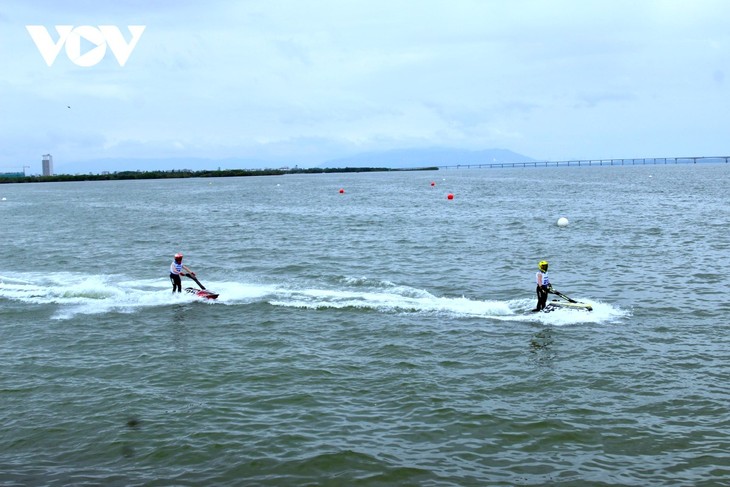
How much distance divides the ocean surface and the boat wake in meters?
0.18

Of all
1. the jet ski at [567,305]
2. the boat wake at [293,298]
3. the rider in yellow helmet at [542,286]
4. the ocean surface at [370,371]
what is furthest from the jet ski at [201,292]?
the jet ski at [567,305]

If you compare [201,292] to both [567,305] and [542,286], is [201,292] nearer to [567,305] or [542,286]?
[542,286]

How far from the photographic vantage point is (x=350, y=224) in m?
64.2

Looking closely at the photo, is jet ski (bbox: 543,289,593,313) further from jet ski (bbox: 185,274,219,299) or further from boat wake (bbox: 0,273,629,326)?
jet ski (bbox: 185,274,219,299)

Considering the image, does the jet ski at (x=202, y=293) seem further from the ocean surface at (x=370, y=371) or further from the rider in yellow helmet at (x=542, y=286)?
the rider in yellow helmet at (x=542, y=286)

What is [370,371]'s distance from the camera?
20.2 m

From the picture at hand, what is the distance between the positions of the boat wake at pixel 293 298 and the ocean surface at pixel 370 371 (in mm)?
180

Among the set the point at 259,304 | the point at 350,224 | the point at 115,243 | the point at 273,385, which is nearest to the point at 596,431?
the point at 273,385

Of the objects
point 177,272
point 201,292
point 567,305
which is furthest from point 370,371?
point 177,272

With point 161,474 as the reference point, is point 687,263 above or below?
above

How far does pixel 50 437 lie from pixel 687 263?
33.6 meters

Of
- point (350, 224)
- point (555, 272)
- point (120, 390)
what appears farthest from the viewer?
point (350, 224)

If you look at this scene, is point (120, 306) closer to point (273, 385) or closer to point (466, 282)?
point (273, 385)

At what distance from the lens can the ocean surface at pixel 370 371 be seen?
1463 centimetres
